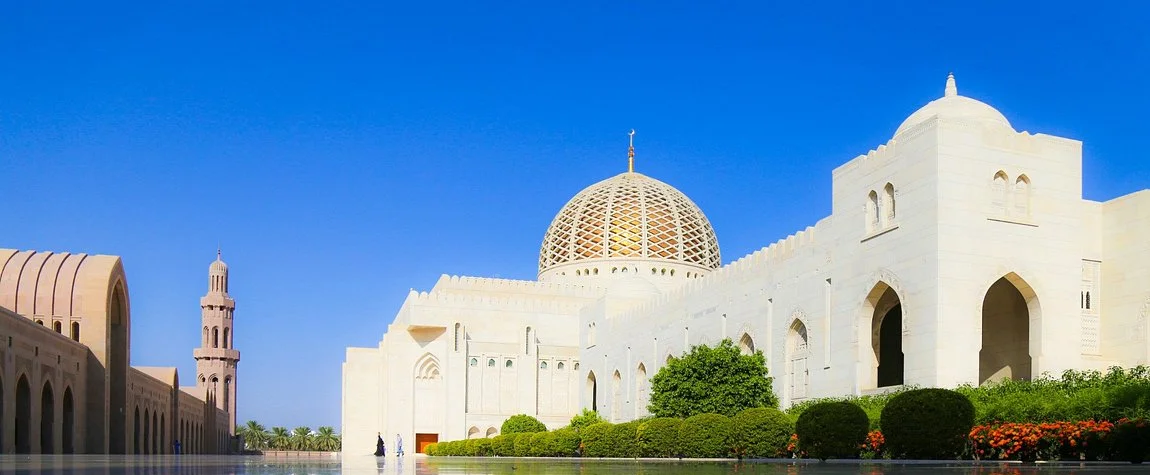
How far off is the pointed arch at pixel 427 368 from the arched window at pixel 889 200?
22.4 meters

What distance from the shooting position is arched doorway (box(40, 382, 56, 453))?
82.5 ft

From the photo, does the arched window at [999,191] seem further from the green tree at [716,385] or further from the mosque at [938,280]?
the green tree at [716,385]

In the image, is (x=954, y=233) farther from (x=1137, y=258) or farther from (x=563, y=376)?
(x=563, y=376)

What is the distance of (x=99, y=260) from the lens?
2944cm

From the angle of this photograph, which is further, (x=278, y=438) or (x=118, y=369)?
(x=278, y=438)

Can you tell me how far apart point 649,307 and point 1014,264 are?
54.6 ft

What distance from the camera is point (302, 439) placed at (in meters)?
84.1

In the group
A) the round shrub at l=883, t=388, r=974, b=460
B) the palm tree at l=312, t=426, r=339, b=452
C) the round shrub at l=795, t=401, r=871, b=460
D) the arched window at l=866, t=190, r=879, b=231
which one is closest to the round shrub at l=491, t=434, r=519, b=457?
the arched window at l=866, t=190, r=879, b=231

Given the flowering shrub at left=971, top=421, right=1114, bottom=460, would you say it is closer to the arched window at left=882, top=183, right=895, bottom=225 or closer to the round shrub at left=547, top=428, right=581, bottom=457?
the arched window at left=882, top=183, right=895, bottom=225

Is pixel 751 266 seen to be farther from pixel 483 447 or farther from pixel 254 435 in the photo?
pixel 254 435

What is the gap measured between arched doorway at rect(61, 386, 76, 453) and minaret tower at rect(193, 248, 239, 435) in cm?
3747

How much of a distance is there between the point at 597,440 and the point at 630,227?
23130mm

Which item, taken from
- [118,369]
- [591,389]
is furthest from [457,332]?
[118,369]

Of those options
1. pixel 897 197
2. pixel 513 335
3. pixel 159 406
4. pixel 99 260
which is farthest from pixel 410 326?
pixel 897 197
